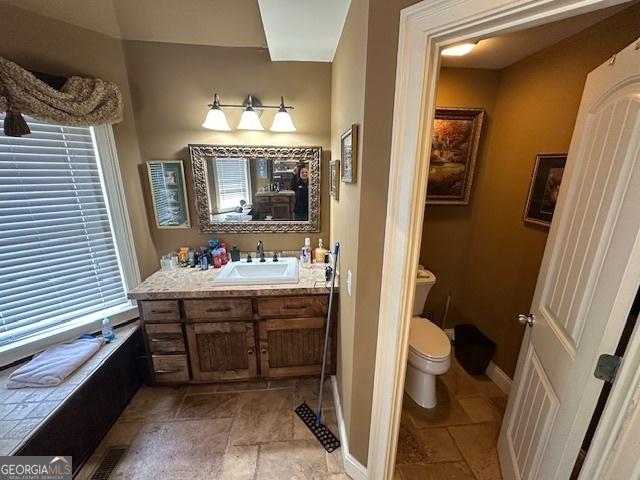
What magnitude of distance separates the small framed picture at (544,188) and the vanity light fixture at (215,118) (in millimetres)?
2201

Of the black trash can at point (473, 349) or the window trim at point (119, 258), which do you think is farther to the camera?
the black trash can at point (473, 349)

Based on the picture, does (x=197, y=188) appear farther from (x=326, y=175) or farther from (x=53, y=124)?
(x=326, y=175)

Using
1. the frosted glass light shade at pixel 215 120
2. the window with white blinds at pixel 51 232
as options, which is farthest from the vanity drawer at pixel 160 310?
the frosted glass light shade at pixel 215 120

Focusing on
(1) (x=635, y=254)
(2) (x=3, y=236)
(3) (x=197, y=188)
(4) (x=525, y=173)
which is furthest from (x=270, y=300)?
(4) (x=525, y=173)

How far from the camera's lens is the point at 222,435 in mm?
1688

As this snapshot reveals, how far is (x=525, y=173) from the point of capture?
1.81 meters

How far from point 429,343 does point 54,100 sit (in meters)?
2.79

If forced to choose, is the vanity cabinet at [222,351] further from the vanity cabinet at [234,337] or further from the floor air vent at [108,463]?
the floor air vent at [108,463]

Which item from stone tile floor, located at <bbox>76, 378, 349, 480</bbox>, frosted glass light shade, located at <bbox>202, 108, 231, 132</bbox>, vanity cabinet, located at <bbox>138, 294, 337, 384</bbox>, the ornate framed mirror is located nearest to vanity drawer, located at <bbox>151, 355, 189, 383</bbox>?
vanity cabinet, located at <bbox>138, 294, 337, 384</bbox>

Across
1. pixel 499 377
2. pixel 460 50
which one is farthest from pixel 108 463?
pixel 460 50

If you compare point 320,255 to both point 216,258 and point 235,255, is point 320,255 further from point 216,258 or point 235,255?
point 216,258

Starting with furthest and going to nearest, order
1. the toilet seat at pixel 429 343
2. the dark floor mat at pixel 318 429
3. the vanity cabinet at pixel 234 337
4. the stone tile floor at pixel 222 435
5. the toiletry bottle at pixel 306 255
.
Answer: the toiletry bottle at pixel 306 255, the vanity cabinet at pixel 234 337, the toilet seat at pixel 429 343, the dark floor mat at pixel 318 429, the stone tile floor at pixel 222 435

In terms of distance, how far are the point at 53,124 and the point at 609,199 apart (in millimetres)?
2760

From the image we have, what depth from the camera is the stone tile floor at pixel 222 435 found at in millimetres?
1487
